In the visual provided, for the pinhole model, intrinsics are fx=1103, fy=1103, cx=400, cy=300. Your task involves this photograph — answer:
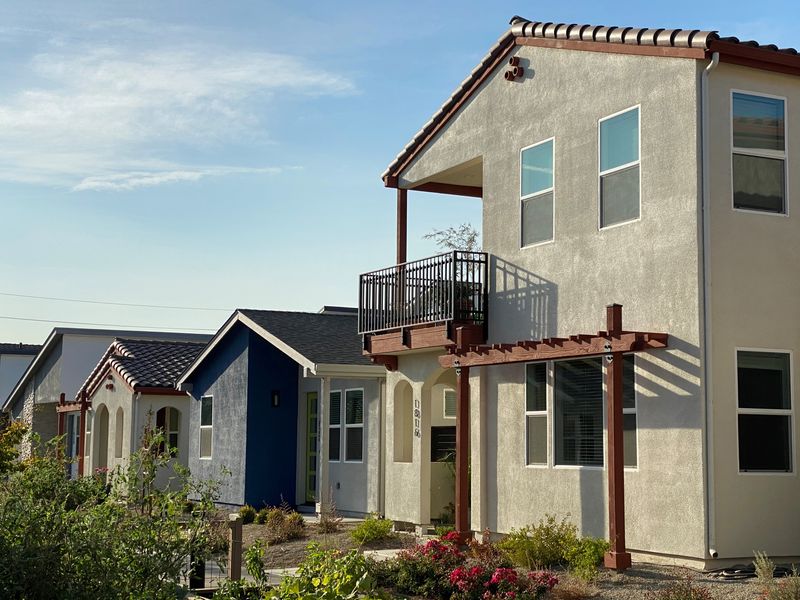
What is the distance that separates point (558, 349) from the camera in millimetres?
15094

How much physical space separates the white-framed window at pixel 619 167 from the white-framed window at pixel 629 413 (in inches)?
79.3

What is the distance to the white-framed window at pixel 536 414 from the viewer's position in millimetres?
16562

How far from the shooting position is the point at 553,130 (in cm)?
A: 1681

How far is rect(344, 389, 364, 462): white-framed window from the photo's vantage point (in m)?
23.5

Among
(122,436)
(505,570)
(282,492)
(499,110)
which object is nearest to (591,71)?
(499,110)

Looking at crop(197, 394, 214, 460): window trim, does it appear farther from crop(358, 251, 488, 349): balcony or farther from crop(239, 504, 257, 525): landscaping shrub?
crop(358, 251, 488, 349): balcony

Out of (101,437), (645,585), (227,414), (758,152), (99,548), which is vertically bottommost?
(645,585)

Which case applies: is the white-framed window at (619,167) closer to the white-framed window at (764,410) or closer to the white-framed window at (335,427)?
the white-framed window at (764,410)

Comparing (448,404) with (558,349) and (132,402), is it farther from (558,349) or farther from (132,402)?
(132,402)

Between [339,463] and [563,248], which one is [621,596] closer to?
[563,248]

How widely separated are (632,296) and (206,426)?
1646 cm

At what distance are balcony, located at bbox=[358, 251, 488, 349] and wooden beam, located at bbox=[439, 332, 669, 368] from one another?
870mm

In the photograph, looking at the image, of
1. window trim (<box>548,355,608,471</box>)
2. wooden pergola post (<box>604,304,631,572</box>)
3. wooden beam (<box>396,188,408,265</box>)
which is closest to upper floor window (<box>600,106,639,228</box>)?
wooden pergola post (<box>604,304,631,572</box>)

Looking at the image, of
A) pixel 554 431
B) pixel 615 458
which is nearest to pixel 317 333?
pixel 554 431
